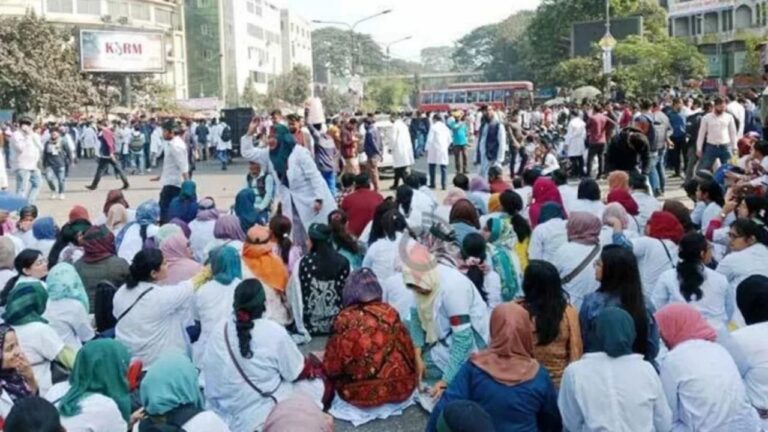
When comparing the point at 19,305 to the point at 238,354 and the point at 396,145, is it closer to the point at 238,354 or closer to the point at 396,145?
the point at 238,354

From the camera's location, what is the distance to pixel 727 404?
4566 mm

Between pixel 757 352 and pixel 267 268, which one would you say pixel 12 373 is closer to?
pixel 267 268

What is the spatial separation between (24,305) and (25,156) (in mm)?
11896

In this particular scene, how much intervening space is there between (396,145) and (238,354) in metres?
13.1

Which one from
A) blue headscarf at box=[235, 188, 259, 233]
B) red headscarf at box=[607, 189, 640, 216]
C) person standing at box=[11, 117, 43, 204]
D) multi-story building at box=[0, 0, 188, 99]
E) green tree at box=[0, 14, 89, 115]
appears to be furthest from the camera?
multi-story building at box=[0, 0, 188, 99]

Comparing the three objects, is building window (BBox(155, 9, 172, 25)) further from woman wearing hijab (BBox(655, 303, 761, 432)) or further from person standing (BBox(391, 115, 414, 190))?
woman wearing hijab (BBox(655, 303, 761, 432))

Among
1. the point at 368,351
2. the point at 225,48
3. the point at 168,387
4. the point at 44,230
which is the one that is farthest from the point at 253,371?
the point at 225,48

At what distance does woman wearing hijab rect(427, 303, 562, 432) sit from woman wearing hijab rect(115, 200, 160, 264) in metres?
4.50

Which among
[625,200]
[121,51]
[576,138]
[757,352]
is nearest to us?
[757,352]

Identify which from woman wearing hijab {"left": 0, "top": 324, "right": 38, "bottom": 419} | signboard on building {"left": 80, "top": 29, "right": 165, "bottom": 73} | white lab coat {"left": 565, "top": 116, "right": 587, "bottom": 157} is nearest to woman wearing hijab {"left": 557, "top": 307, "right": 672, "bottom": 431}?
Result: woman wearing hijab {"left": 0, "top": 324, "right": 38, "bottom": 419}

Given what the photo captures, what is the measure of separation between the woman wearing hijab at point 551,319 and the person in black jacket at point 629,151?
28.2 ft

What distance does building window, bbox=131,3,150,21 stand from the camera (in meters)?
65.2

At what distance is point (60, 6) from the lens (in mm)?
58656

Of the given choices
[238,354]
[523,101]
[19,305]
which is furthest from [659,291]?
[523,101]
